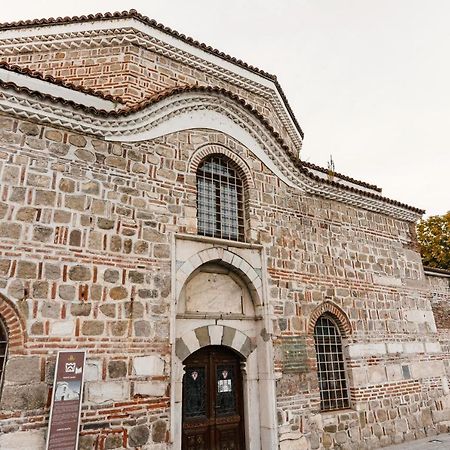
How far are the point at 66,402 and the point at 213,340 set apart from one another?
211cm

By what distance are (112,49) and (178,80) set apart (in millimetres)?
1364

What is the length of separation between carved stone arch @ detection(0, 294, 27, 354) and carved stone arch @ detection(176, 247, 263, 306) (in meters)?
1.89

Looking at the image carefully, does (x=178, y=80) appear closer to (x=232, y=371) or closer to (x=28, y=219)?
(x=28, y=219)

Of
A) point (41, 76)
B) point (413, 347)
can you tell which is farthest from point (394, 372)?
point (41, 76)

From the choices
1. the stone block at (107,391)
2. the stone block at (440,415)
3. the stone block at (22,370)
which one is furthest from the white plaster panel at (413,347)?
the stone block at (22,370)

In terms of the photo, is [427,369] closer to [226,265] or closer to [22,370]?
[226,265]

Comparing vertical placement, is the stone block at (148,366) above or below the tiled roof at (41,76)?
below

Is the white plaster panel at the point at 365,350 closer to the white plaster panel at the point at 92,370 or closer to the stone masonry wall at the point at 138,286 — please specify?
the stone masonry wall at the point at 138,286

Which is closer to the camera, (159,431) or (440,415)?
(159,431)

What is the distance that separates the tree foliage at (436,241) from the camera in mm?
16969

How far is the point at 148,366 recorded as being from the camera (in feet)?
14.8

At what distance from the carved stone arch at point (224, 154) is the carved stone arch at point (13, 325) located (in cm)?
301

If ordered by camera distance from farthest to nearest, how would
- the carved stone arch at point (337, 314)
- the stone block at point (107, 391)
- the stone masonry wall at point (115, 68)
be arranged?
the stone masonry wall at point (115, 68), the carved stone arch at point (337, 314), the stone block at point (107, 391)

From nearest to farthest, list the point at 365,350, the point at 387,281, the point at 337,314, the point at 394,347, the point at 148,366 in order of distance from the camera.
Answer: the point at 148,366, the point at 337,314, the point at 365,350, the point at 394,347, the point at 387,281
